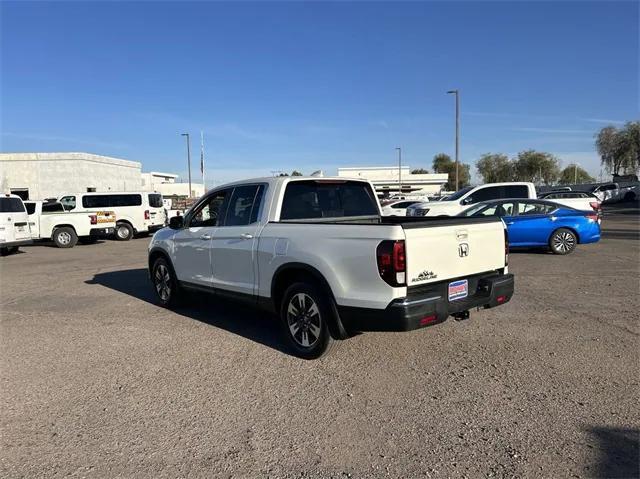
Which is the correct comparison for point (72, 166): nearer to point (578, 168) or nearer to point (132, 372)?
point (132, 372)

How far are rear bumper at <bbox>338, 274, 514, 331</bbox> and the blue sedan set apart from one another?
25.8 ft

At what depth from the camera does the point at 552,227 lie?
39.5 ft

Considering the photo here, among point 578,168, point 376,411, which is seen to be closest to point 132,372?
point 376,411

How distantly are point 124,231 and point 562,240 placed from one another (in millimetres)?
16147

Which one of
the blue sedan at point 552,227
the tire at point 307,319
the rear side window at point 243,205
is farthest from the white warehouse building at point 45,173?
the tire at point 307,319

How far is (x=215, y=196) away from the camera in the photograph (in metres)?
6.32

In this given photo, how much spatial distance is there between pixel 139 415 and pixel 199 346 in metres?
1.66

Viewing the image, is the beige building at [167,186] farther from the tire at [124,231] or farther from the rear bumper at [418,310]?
the rear bumper at [418,310]

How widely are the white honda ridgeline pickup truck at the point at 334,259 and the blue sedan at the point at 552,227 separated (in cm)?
723

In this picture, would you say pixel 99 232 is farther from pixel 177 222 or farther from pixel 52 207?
pixel 177 222

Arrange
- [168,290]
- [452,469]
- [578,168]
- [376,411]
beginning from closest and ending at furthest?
[452,469] < [376,411] < [168,290] < [578,168]

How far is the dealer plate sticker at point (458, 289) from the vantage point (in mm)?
4496

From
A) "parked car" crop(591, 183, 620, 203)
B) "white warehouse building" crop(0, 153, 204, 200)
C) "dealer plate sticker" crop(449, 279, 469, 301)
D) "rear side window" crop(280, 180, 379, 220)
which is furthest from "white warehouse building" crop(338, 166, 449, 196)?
"dealer plate sticker" crop(449, 279, 469, 301)

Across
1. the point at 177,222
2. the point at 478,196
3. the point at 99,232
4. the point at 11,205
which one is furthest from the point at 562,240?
the point at 99,232
